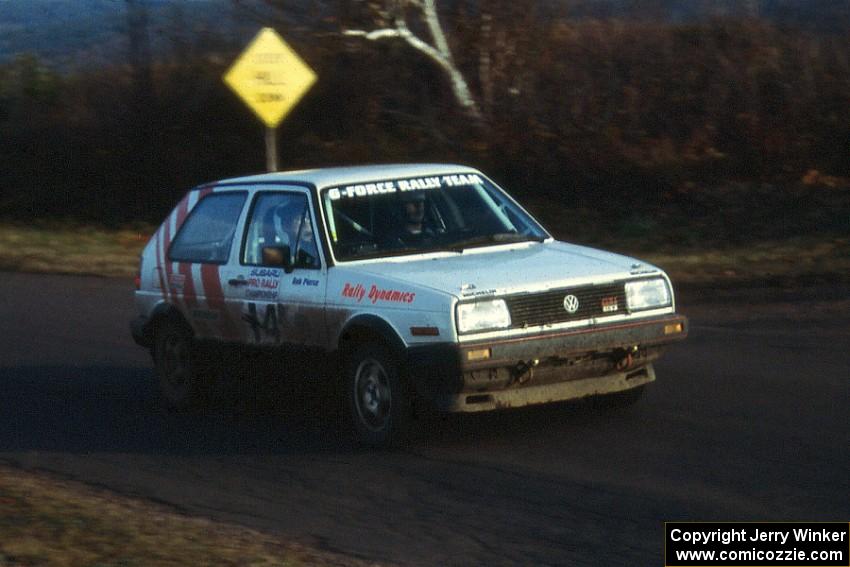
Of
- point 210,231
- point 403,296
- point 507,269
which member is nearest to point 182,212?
point 210,231

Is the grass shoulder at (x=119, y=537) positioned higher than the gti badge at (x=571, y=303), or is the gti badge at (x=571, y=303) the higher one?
the gti badge at (x=571, y=303)

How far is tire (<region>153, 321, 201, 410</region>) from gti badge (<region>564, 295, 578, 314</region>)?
3.05 m

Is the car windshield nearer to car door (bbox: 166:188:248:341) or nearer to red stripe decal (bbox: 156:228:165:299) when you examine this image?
car door (bbox: 166:188:248:341)

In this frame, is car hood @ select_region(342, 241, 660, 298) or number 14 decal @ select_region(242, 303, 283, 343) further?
number 14 decal @ select_region(242, 303, 283, 343)

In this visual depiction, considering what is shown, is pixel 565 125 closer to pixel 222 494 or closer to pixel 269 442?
pixel 269 442

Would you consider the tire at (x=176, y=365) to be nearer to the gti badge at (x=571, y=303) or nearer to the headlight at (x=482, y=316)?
the headlight at (x=482, y=316)

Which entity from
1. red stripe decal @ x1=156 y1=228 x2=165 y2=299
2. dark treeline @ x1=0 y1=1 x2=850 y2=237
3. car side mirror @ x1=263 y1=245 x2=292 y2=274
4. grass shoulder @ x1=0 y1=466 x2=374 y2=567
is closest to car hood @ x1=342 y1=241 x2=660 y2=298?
car side mirror @ x1=263 y1=245 x2=292 y2=274

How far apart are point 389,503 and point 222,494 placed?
3.14 ft

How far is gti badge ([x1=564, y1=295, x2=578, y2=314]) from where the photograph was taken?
8164 millimetres

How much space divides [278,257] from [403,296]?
114 cm

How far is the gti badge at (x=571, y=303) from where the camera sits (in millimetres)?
8164

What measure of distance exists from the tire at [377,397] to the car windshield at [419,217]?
0.70 m

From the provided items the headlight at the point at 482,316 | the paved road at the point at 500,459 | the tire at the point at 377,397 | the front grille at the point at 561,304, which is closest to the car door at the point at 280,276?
the tire at the point at 377,397

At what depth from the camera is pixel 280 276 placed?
9117 millimetres
